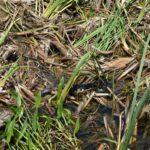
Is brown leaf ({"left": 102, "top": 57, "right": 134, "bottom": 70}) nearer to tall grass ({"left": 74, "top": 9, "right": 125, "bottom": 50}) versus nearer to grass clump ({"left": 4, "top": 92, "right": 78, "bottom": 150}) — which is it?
tall grass ({"left": 74, "top": 9, "right": 125, "bottom": 50})

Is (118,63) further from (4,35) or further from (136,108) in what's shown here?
(136,108)

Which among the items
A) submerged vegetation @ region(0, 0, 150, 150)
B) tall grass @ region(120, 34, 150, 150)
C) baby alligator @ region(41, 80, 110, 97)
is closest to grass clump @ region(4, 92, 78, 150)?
submerged vegetation @ region(0, 0, 150, 150)

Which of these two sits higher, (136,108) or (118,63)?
(136,108)

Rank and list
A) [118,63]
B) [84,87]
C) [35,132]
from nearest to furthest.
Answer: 1. [35,132]
2. [84,87]
3. [118,63]

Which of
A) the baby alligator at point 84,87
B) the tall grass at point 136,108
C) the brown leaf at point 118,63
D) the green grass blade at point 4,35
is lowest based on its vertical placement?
the baby alligator at point 84,87

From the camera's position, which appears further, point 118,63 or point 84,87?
point 118,63

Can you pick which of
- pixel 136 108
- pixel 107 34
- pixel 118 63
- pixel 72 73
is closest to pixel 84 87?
pixel 72 73

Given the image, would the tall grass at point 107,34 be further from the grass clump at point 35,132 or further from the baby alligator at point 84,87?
the grass clump at point 35,132

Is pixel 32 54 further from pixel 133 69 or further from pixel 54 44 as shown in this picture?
pixel 133 69

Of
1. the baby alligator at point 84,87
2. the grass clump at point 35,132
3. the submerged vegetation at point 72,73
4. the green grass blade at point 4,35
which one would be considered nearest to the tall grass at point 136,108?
the submerged vegetation at point 72,73
